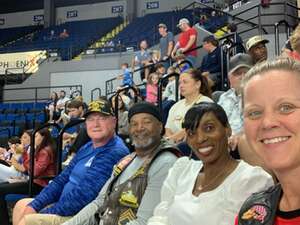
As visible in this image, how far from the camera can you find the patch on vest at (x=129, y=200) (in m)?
2.62

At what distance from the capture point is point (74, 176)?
3475 millimetres

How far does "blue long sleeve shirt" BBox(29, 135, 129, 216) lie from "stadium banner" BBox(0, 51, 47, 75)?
13.0 m

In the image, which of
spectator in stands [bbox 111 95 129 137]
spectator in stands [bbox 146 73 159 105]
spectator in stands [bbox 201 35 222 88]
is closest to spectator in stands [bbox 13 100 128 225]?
spectator in stands [bbox 111 95 129 137]

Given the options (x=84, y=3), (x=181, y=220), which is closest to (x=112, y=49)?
(x=84, y=3)

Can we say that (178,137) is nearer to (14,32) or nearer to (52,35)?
(52,35)

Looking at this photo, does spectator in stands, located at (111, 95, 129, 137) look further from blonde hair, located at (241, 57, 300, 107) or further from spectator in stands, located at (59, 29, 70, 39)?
spectator in stands, located at (59, 29, 70, 39)

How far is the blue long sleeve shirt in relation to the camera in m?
3.17

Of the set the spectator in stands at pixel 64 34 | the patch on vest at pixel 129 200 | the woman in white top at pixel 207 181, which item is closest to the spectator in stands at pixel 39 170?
the patch on vest at pixel 129 200

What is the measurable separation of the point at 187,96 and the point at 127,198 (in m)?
1.60

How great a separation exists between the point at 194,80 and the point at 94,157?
1.20m

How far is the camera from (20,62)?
55.9 ft

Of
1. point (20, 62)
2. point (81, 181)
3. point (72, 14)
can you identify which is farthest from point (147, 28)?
point (81, 181)

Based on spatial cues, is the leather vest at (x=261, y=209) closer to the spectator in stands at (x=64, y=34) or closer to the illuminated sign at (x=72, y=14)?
the spectator in stands at (x=64, y=34)

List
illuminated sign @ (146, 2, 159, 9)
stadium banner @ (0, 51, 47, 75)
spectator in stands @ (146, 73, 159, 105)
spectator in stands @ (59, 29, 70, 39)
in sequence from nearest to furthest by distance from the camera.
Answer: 1. spectator in stands @ (146, 73, 159, 105)
2. stadium banner @ (0, 51, 47, 75)
3. spectator in stands @ (59, 29, 70, 39)
4. illuminated sign @ (146, 2, 159, 9)
